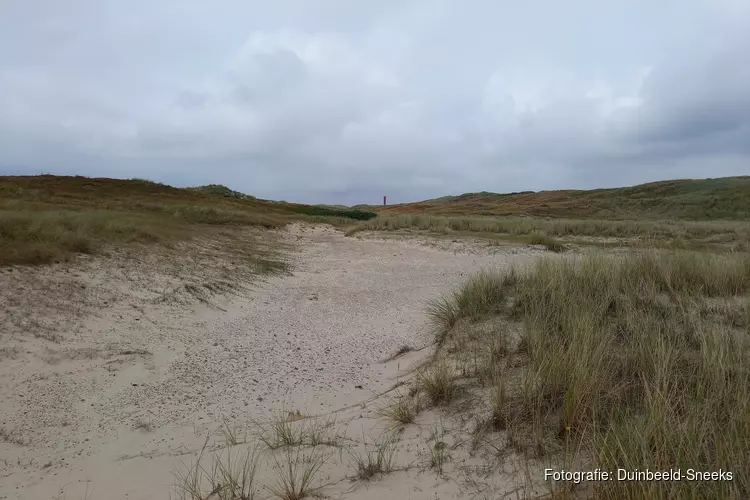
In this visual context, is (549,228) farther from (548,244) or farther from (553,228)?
(548,244)

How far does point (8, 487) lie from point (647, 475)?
398cm

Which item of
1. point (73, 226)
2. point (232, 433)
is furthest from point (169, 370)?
point (73, 226)

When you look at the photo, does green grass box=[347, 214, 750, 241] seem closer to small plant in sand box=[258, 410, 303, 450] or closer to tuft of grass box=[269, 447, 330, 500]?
small plant in sand box=[258, 410, 303, 450]

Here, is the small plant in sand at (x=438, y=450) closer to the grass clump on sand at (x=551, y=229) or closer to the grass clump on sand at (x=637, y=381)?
the grass clump on sand at (x=637, y=381)

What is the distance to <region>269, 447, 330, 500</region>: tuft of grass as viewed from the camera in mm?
2480

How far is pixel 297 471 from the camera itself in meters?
2.74

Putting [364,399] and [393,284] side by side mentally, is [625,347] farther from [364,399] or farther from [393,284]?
[393,284]

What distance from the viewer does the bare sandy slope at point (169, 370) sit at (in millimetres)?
3027

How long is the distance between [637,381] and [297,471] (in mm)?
2465

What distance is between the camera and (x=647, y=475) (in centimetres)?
192

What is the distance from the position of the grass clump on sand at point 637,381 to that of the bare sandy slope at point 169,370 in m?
0.66

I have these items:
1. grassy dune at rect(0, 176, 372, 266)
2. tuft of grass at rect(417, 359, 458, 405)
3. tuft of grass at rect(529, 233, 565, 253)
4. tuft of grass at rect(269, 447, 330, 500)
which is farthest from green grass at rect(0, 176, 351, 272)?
tuft of grass at rect(529, 233, 565, 253)

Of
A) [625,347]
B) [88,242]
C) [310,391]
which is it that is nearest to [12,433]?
[310,391]

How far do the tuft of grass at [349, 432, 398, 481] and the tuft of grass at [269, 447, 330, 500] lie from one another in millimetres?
242
